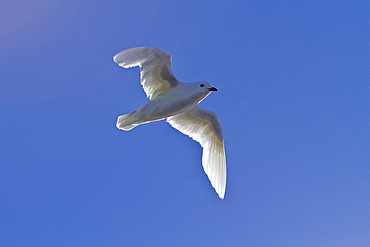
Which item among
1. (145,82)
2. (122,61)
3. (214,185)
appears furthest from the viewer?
(214,185)

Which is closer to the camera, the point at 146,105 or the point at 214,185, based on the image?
the point at 146,105

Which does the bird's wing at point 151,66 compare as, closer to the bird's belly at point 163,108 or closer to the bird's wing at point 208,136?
the bird's belly at point 163,108

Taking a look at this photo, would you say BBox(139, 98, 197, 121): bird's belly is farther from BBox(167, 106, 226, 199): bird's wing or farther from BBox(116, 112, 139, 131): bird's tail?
BBox(167, 106, 226, 199): bird's wing

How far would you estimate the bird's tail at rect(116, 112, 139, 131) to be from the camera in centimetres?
1226

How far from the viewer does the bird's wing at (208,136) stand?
45.9ft

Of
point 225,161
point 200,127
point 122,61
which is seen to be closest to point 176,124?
point 200,127

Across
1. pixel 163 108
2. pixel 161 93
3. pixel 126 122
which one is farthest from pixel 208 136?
pixel 126 122

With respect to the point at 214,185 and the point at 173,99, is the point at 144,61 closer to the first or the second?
the point at 173,99

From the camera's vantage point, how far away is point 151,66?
1249 cm

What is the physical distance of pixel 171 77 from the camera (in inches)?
502

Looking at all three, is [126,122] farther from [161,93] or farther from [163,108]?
[161,93]

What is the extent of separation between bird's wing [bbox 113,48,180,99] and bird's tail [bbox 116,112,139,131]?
913 mm

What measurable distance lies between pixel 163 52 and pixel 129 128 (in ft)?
6.89

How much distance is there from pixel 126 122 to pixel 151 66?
61.2 inches
